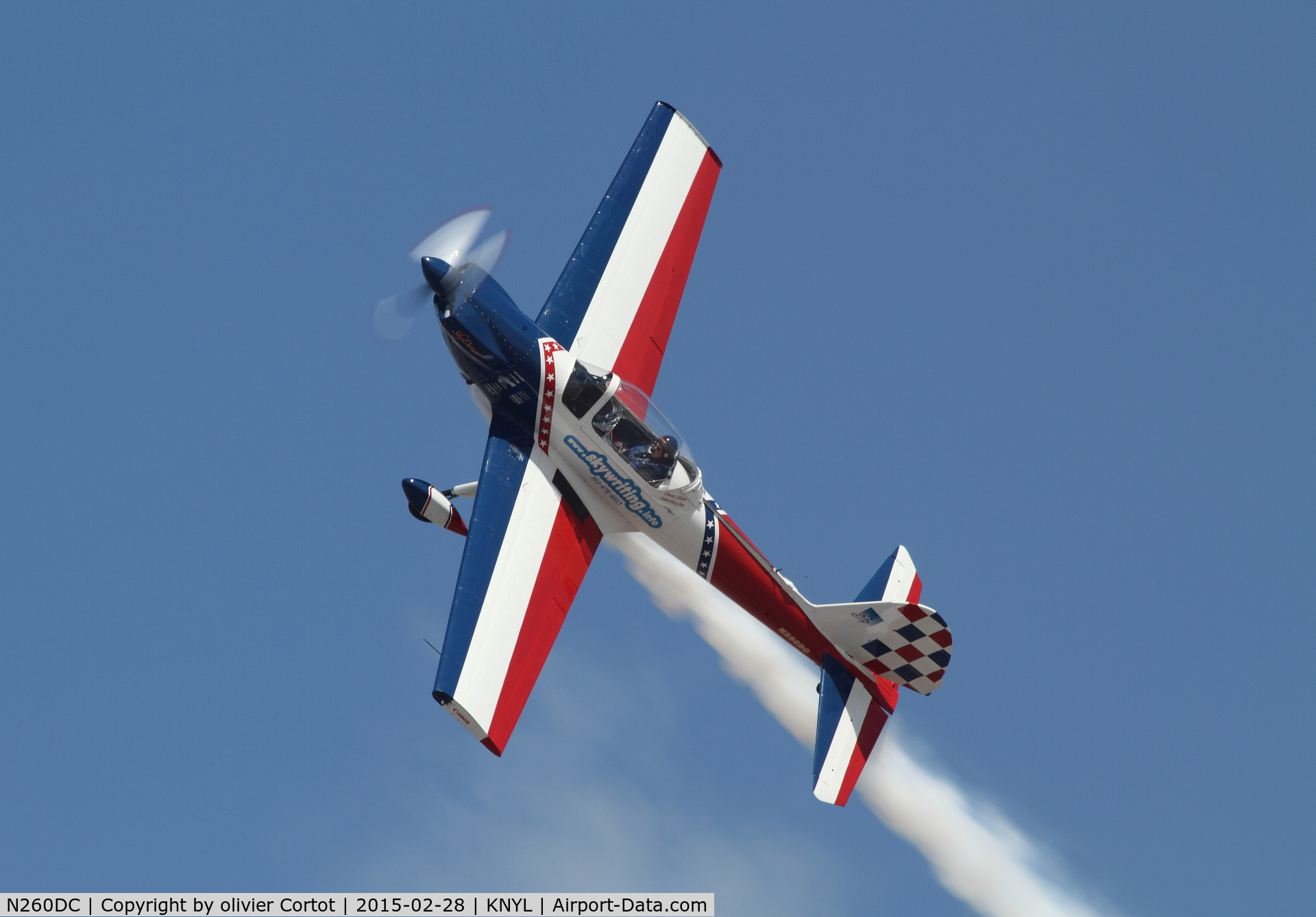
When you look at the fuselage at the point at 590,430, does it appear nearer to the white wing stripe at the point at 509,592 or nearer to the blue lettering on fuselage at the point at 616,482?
the blue lettering on fuselage at the point at 616,482

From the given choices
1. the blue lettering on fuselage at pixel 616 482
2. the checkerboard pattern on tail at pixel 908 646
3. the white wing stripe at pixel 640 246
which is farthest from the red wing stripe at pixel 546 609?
the checkerboard pattern on tail at pixel 908 646

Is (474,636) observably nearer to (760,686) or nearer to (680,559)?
(680,559)

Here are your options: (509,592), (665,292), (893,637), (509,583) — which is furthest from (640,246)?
(893,637)

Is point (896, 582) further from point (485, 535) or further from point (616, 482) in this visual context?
point (485, 535)

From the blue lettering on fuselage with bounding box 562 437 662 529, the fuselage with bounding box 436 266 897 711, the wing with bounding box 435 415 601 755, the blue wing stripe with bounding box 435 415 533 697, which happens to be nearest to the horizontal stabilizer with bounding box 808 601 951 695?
the fuselage with bounding box 436 266 897 711

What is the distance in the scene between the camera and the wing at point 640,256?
24.9m

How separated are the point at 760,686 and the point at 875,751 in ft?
6.99

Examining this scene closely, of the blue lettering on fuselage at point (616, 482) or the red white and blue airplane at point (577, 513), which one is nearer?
the red white and blue airplane at point (577, 513)

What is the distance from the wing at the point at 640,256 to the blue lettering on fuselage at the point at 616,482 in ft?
5.80

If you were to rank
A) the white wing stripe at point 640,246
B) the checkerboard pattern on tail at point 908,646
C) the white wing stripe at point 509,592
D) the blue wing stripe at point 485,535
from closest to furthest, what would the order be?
1. the white wing stripe at point 509,592
2. the blue wing stripe at point 485,535
3. the checkerboard pattern on tail at point 908,646
4. the white wing stripe at point 640,246

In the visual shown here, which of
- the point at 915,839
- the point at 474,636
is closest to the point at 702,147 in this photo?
the point at 474,636

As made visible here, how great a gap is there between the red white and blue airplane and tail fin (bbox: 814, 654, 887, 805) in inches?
0.9

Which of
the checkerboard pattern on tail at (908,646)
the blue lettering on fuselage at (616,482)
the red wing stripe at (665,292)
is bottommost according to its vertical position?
the checkerboard pattern on tail at (908,646)

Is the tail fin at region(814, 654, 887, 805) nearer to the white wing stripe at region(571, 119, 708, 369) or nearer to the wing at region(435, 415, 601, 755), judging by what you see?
the wing at region(435, 415, 601, 755)
